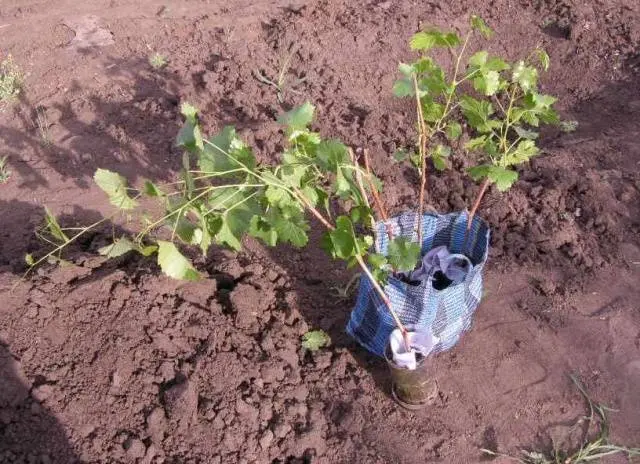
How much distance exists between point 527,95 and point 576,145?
1807 mm

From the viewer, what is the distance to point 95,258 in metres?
3.12

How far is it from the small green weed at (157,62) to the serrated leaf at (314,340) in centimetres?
251

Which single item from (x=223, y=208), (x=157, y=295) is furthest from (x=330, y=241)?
(x=157, y=295)

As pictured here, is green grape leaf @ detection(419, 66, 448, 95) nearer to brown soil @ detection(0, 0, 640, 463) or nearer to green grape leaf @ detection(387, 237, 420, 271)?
green grape leaf @ detection(387, 237, 420, 271)

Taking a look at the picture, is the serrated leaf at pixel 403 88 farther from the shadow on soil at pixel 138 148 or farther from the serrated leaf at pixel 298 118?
the shadow on soil at pixel 138 148

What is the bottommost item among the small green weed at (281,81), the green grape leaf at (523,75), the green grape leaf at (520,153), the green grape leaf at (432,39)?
the small green weed at (281,81)

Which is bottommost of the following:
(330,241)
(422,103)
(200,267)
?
(200,267)

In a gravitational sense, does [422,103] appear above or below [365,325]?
above

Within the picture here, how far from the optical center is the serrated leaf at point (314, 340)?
2.92m

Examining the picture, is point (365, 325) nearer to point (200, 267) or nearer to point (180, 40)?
point (200, 267)

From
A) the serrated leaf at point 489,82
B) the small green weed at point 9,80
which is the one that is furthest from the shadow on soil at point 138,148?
the serrated leaf at point 489,82

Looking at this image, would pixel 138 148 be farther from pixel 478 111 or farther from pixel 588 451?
pixel 588 451

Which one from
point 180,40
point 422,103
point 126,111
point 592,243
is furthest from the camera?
point 180,40

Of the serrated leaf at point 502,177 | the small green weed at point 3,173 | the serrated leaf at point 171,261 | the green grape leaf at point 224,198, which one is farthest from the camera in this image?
the small green weed at point 3,173
